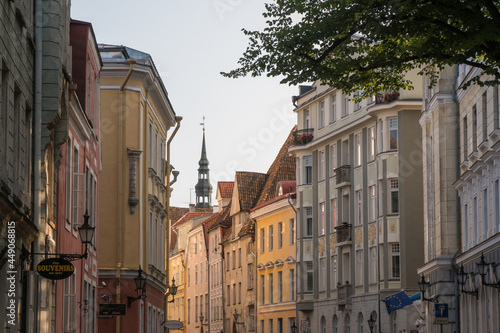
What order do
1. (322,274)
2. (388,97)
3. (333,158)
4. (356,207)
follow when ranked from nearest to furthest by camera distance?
(388,97)
(356,207)
(333,158)
(322,274)

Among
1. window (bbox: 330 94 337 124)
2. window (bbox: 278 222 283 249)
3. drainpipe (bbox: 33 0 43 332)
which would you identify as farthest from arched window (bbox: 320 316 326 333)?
drainpipe (bbox: 33 0 43 332)

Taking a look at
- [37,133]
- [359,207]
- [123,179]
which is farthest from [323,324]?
[37,133]

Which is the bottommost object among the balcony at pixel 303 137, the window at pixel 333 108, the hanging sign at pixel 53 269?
the hanging sign at pixel 53 269

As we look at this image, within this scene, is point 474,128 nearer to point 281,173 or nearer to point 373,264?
point 373,264

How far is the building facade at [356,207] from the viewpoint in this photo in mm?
49719

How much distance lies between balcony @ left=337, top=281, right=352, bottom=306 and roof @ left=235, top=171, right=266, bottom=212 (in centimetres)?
2139

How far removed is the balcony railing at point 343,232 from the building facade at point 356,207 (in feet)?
0.18

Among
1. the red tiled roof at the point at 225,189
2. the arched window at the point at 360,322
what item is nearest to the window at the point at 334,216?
the arched window at the point at 360,322

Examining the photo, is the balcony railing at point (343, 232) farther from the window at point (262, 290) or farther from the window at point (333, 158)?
the window at point (262, 290)

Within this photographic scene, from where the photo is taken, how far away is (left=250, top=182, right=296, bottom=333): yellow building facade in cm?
6506

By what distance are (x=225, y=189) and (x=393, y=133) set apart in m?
42.6

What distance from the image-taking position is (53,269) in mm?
17562

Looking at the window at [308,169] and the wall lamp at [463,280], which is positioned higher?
the window at [308,169]

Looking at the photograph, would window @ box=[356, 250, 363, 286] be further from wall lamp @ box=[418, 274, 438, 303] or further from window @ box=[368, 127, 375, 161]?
wall lamp @ box=[418, 274, 438, 303]
